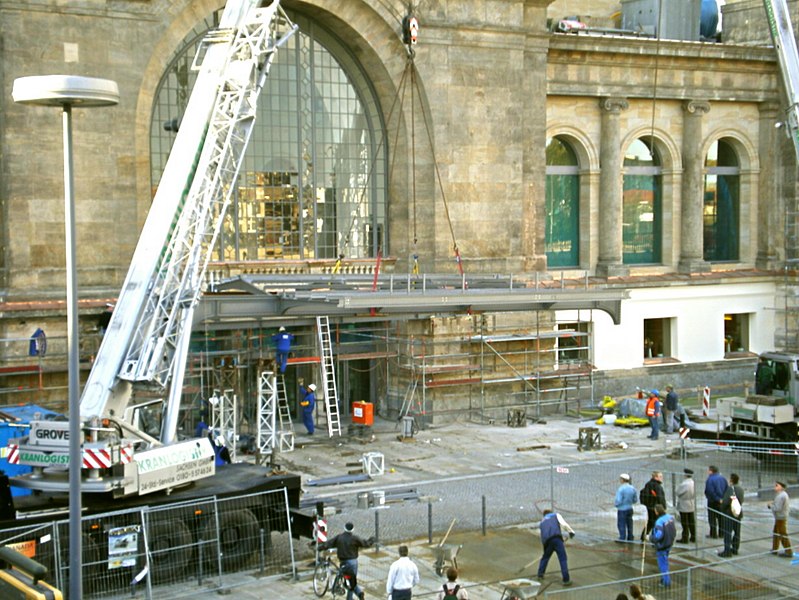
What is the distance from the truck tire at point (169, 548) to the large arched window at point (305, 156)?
48.4 ft

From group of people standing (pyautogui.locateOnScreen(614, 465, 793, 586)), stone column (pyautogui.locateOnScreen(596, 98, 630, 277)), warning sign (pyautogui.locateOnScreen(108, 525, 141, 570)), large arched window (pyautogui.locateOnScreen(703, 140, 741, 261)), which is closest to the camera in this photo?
warning sign (pyautogui.locateOnScreen(108, 525, 141, 570))

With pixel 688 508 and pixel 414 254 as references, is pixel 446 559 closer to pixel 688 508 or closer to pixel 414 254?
pixel 688 508

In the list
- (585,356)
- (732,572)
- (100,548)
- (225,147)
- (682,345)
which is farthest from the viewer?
(682,345)

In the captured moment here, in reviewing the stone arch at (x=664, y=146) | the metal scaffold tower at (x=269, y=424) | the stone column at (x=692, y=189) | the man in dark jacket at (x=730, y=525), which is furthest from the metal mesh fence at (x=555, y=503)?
the stone arch at (x=664, y=146)

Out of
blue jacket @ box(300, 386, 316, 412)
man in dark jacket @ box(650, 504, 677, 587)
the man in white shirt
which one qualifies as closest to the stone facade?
blue jacket @ box(300, 386, 316, 412)

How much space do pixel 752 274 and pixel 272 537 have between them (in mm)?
27273

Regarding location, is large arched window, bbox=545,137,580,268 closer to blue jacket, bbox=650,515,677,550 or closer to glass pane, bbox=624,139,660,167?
glass pane, bbox=624,139,660,167

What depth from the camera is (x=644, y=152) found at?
42.6 meters

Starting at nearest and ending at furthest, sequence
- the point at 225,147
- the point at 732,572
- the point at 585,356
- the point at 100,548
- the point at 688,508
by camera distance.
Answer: the point at 100,548
the point at 732,572
the point at 688,508
the point at 225,147
the point at 585,356

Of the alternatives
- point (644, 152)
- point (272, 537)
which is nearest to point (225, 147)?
point (272, 537)

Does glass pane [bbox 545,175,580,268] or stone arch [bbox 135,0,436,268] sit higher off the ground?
stone arch [bbox 135,0,436,268]

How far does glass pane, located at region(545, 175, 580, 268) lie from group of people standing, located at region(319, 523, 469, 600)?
76.9 feet

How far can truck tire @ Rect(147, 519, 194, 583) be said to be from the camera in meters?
19.0

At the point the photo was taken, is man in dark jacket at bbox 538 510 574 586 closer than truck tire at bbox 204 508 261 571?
Yes
